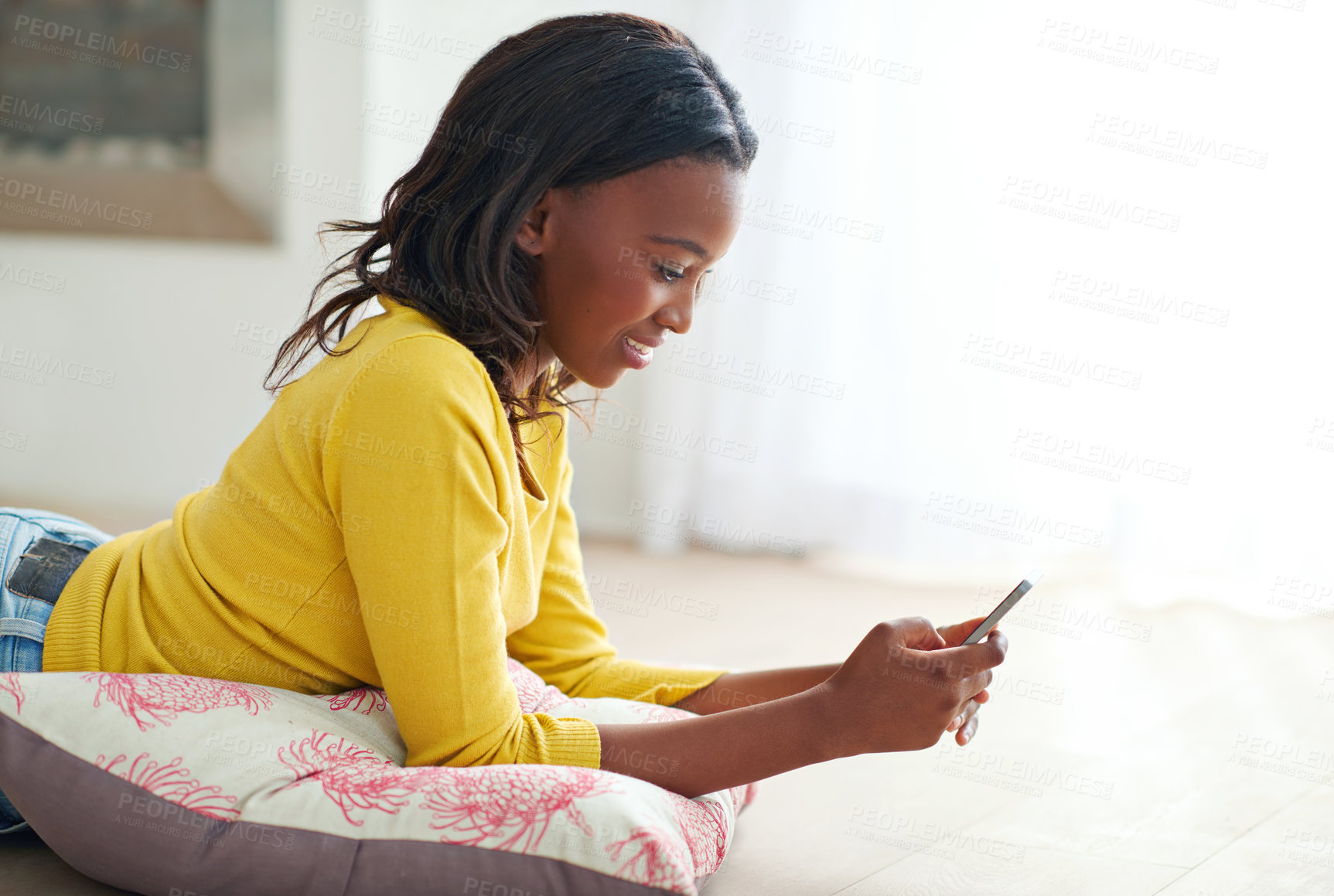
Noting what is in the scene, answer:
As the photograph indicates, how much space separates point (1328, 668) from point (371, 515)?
1792 mm

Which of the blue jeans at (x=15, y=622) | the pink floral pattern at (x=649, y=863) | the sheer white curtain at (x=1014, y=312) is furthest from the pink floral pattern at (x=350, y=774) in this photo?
the sheer white curtain at (x=1014, y=312)

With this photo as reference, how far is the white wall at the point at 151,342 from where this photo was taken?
3125 millimetres

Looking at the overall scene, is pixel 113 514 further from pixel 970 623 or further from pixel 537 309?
pixel 970 623

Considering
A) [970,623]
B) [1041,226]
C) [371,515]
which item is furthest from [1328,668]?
[371,515]

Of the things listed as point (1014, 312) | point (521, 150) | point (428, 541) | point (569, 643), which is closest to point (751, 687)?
point (569, 643)

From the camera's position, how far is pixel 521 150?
1.06m

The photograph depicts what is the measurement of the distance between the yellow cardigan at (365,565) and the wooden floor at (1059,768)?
247 mm

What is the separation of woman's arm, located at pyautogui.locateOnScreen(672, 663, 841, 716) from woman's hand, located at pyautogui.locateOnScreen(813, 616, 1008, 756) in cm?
23

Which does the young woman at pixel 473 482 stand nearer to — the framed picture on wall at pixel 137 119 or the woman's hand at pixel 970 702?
Answer: the woman's hand at pixel 970 702

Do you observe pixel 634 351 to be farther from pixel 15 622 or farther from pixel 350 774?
pixel 15 622

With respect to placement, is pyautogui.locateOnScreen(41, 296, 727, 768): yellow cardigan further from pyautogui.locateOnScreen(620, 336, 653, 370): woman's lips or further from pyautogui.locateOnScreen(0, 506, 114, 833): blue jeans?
pyautogui.locateOnScreen(620, 336, 653, 370): woman's lips

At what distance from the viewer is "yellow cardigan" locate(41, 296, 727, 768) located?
0.92 meters

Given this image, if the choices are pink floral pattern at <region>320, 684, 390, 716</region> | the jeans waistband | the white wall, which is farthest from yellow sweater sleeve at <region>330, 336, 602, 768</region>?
the white wall

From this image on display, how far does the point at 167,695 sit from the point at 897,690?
64 centimetres
